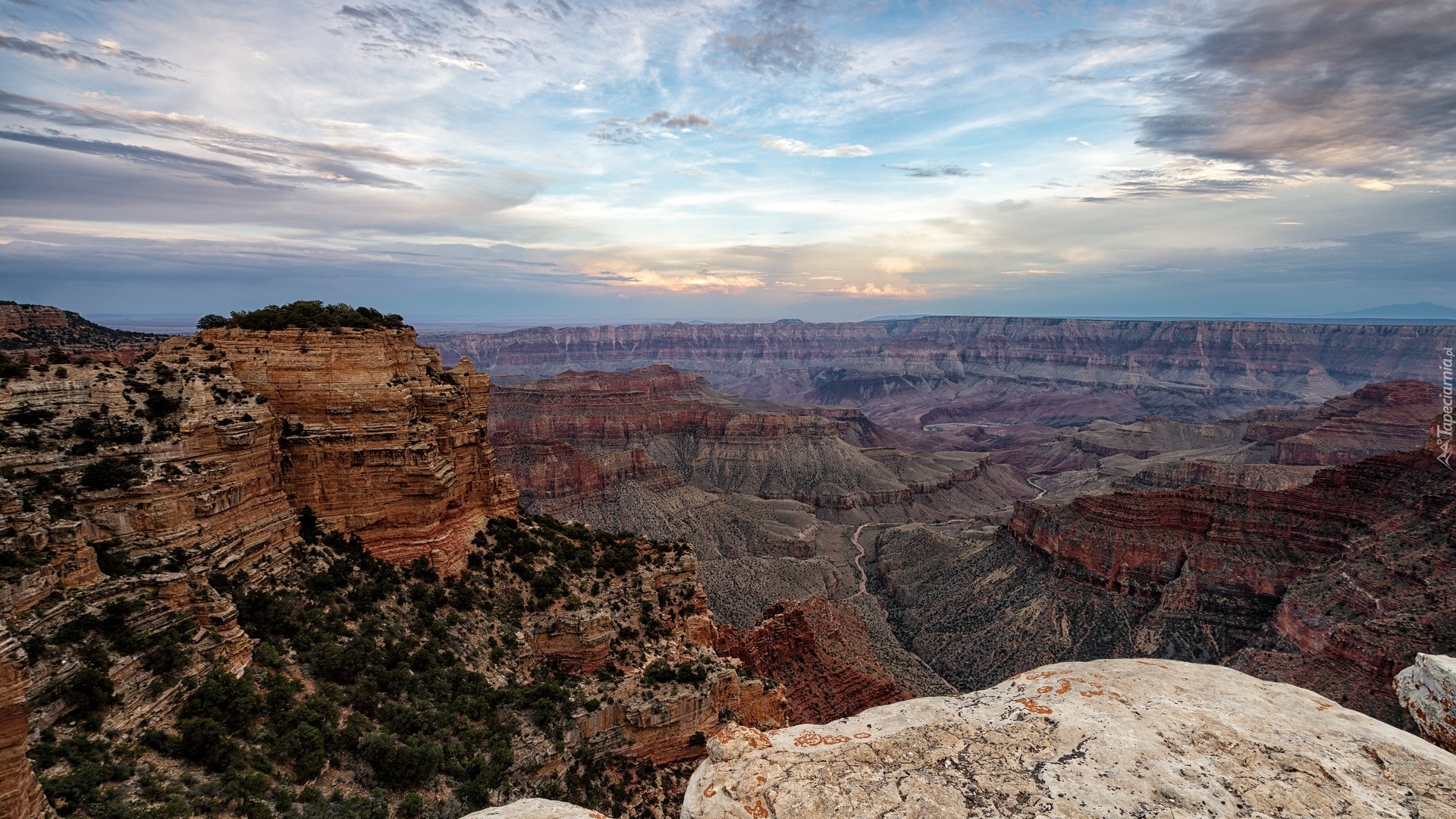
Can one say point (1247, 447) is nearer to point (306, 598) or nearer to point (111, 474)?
point (306, 598)

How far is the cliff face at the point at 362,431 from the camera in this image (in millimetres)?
22781

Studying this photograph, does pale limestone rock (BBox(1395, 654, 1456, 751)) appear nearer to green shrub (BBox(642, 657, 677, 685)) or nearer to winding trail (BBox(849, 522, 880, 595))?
green shrub (BBox(642, 657, 677, 685))

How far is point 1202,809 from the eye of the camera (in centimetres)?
728

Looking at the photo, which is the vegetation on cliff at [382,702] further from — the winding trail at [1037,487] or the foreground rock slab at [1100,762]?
the winding trail at [1037,487]

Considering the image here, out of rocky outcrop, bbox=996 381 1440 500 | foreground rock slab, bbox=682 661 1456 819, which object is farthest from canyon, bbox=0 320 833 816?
rocky outcrop, bbox=996 381 1440 500

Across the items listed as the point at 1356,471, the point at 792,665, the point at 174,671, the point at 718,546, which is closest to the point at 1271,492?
the point at 1356,471

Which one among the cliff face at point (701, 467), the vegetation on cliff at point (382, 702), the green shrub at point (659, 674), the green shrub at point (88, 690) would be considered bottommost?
the cliff face at point (701, 467)

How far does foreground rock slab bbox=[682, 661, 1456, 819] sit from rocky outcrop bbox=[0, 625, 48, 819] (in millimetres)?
9919

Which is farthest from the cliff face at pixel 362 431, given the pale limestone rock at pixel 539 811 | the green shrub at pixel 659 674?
the pale limestone rock at pixel 539 811

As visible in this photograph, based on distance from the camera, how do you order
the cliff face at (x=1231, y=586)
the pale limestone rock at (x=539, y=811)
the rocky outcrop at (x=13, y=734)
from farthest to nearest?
the cliff face at (x=1231, y=586), the rocky outcrop at (x=13, y=734), the pale limestone rock at (x=539, y=811)

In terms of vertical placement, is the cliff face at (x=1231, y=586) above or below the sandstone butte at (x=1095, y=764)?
below

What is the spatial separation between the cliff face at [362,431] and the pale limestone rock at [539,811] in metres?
18.3

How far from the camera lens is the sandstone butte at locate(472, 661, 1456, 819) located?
7406 mm

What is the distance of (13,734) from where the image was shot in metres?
9.30
